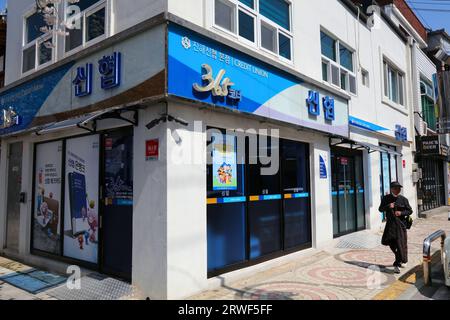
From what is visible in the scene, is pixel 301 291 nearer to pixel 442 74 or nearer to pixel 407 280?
pixel 407 280

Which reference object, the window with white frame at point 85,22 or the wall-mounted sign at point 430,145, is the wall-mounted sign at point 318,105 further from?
the wall-mounted sign at point 430,145

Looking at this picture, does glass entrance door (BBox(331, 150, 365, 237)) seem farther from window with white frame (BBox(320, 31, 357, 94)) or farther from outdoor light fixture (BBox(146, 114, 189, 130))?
outdoor light fixture (BBox(146, 114, 189, 130))

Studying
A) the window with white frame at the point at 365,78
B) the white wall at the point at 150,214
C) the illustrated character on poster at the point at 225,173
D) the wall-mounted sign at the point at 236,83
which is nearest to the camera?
the white wall at the point at 150,214

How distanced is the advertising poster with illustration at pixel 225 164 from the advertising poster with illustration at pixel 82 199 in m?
2.31

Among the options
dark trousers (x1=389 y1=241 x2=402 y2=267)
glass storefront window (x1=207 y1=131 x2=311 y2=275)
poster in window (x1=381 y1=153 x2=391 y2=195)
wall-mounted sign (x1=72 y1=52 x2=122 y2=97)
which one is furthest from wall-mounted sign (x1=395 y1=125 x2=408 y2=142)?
wall-mounted sign (x1=72 y1=52 x2=122 y2=97)

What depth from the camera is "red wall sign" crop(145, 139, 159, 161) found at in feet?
18.5

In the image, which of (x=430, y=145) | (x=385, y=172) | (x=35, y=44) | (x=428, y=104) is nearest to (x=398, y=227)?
(x=385, y=172)

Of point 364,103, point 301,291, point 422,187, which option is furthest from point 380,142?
point 301,291

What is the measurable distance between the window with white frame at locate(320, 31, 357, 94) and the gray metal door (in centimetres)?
850

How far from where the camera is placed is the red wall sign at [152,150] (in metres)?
5.63

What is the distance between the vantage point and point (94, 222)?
696 cm

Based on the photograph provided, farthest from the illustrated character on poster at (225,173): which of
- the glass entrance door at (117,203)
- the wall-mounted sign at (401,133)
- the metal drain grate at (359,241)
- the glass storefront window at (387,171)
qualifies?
the wall-mounted sign at (401,133)

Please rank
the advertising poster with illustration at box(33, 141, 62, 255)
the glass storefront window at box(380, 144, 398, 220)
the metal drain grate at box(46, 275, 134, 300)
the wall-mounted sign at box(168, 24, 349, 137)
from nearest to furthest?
the wall-mounted sign at box(168, 24, 349, 137) → the metal drain grate at box(46, 275, 134, 300) → the advertising poster with illustration at box(33, 141, 62, 255) → the glass storefront window at box(380, 144, 398, 220)

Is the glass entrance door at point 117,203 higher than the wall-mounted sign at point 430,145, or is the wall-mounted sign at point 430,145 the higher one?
the wall-mounted sign at point 430,145
